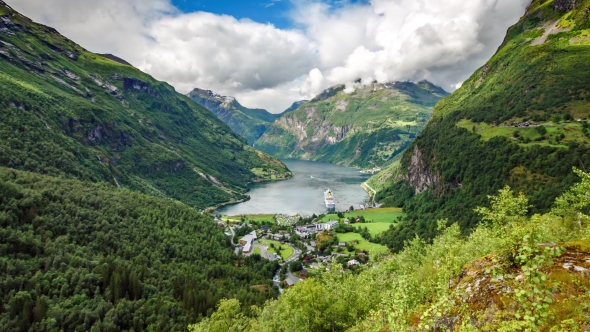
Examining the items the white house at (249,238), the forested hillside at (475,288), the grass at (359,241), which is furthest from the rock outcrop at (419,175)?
the forested hillside at (475,288)

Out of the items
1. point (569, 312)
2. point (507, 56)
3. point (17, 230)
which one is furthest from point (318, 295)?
point (507, 56)

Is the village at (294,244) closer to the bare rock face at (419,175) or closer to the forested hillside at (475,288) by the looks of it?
the bare rock face at (419,175)

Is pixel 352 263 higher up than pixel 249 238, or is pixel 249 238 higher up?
pixel 352 263

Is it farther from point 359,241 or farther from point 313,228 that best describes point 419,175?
point 359,241

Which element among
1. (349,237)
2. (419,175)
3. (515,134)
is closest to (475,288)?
(349,237)

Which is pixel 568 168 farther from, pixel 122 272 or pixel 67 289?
pixel 67 289
